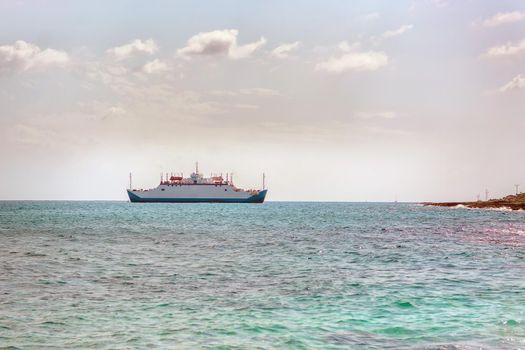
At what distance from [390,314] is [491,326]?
11.9 ft

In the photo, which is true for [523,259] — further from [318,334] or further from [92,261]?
[92,261]

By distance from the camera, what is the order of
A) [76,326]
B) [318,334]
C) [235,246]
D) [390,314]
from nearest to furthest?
[318,334], [76,326], [390,314], [235,246]

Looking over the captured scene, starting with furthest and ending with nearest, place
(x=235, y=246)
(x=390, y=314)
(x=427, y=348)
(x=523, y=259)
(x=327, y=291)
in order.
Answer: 1. (x=235, y=246)
2. (x=523, y=259)
3. (x=327, y=291)
4. (x=390, y=314)
5. (x=427, y=348)

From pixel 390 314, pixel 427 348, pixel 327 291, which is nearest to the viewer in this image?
pixel 427 348

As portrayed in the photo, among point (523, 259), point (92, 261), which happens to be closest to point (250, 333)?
point (92, 261)

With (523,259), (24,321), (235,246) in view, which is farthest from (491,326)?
(235,246)

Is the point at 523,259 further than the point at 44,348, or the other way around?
the point at 523,259

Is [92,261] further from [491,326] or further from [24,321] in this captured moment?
[491,326]

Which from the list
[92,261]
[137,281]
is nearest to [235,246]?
[92,261]

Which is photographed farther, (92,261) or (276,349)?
(92,261)

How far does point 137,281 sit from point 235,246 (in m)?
22.9

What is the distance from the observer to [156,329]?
18.6m

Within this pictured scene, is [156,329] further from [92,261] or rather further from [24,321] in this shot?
[92,261]

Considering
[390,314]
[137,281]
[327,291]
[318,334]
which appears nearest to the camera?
[318,334]
